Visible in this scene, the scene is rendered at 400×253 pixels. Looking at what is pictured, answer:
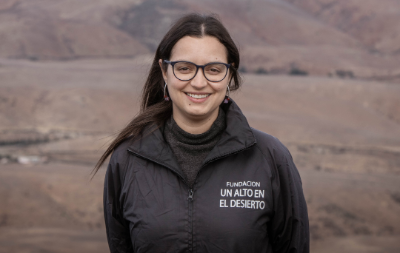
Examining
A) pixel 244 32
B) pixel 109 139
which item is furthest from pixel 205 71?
pixel 244 32

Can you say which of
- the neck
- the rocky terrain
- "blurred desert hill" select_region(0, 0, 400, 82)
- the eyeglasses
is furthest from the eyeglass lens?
"blurred desert hill" select_region(0, 0, 400, 82)

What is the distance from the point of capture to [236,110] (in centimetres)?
205

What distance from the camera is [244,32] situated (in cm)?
1678

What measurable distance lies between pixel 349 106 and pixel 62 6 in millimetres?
10830

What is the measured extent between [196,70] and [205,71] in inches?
1.4

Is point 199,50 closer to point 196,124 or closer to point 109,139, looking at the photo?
point 196,124

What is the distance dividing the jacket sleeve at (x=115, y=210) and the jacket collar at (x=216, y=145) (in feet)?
0.39

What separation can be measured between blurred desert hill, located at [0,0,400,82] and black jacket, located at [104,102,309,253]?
42.6 ft

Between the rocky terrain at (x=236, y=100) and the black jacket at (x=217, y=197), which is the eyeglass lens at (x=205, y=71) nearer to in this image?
the black jacket at (x=217, y=197)

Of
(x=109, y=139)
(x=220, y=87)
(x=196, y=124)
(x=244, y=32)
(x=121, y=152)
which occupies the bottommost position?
(x=109, y=139)

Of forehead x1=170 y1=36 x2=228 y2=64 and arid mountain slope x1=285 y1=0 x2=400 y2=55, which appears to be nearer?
forehead x1=170 y1=36 x2=228 y2=64

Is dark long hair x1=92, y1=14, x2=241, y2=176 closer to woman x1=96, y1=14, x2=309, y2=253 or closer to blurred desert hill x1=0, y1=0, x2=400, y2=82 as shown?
woman x1=96, y1=14, x2=309, y2=253

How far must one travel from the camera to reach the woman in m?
1.84

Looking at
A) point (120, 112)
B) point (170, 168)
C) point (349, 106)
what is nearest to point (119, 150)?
point (170, 168)
